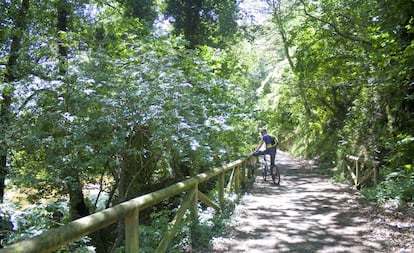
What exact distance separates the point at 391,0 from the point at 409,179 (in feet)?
12.2

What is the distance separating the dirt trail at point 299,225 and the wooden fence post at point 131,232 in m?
2.00

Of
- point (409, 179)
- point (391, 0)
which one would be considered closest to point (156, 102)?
point (391, 0)

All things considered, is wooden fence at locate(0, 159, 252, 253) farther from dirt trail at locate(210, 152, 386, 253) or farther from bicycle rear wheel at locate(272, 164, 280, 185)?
bicycle rear wheel at locate(272, 164, 280, 185)

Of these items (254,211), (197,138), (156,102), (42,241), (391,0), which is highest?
(391,0)

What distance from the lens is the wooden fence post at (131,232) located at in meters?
3.35

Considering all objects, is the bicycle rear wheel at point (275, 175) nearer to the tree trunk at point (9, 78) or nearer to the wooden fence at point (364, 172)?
the wooden fence at point (364, 172)

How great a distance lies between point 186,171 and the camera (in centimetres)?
1100

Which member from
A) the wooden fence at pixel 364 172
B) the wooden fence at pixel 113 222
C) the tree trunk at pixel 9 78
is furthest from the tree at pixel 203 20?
the wooden fence at pixel 113 222

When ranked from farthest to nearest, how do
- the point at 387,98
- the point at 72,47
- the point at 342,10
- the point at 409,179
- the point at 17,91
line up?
the point at 342,10
the point at 387,98
the point at 72,47
the point at 409,179
the point at 17,91

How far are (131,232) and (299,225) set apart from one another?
13.0 feet

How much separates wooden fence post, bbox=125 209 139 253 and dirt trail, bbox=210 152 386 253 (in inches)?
78.8

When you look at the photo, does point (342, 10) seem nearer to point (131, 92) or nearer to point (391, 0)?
point (391, 0)

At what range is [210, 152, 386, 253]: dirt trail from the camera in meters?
5.16

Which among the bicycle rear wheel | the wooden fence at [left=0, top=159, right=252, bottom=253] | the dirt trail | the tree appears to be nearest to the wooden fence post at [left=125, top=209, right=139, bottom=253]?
the wooden fence at [left=0, top=159, right=252, bottom=253]
